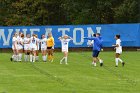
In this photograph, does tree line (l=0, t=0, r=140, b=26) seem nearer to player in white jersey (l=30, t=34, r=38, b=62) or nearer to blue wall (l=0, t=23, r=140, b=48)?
blue wall (l=0, t=23, r=140, b=48)

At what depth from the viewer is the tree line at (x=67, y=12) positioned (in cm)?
6003

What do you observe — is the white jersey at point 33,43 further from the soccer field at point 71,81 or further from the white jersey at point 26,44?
the soccer field at point 71,81

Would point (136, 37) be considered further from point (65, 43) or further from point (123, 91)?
point (123, 91)

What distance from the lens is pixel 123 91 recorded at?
19.2 m

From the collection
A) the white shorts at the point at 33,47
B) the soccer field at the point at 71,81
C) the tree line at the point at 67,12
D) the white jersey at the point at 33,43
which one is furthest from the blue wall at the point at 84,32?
the soccer field at the point at 71,81

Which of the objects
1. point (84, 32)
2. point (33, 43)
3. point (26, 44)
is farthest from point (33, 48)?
point (84, 32)

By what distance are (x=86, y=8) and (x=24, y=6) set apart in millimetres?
8034

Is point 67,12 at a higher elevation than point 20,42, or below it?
higher

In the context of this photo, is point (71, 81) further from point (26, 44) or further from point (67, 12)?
point (67, 12)

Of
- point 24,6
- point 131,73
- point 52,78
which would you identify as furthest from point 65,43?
point 24,6

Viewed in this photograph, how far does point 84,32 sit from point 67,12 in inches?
518

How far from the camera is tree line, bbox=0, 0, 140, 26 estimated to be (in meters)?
60.0

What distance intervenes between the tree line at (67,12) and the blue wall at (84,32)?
26.2 feet

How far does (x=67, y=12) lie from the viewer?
6444cm
